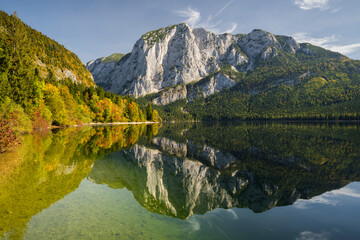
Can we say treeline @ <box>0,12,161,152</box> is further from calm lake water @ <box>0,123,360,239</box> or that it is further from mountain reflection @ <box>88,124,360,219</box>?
mountain reflection @ <box>88,124,360,219</box>

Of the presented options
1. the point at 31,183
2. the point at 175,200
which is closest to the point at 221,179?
the point at 175,200

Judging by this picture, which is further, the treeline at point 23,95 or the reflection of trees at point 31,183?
the treeline at point 23,95

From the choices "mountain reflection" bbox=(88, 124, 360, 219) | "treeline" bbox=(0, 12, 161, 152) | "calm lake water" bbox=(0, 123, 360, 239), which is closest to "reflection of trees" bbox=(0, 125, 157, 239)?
"calm lake water" bbox=(0, 123, 360, 239)

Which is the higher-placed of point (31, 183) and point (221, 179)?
point (31, 183)

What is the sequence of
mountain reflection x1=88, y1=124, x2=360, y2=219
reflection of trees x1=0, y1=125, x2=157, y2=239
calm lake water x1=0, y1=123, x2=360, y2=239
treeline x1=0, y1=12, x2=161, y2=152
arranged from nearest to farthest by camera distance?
calm lake water x1=0, y1=123, x2=360, y2=239
reflection of trees x1=0, y1=125, x2=157, y2=239
mountain reflection x1=88, y1=124, x2=360, y2=219
treeline x1=0, y1=12, x2=161, y2=152

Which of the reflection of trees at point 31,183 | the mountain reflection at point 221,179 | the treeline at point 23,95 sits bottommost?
the mountain reflection at point 221,179

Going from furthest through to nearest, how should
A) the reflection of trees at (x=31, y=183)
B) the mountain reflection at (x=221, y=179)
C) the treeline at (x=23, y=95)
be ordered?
1. the treeline at (x=23, y=95)
2. the mountain reflection at (x=221, y=179)
3. the reflection of trees at (x=31, y=183)

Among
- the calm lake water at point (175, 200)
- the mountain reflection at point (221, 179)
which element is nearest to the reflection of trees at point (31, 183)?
the calm lake water at point (175, 200)

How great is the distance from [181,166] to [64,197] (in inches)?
347

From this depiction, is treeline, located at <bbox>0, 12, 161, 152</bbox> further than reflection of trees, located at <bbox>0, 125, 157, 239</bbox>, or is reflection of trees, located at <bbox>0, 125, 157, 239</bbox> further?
treeline, located at <bbox>0, 12, 161, 152</bbox>

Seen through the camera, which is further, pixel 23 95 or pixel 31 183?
pixel 23 95

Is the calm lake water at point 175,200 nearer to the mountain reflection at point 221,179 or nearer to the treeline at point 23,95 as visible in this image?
the mountain reflection at point 221,179

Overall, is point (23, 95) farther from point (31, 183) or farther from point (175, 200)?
point (175, 200)

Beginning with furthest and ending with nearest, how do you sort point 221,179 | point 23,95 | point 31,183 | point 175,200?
point 23,95 → point 221,179 → point 31,183 → point 175,200
